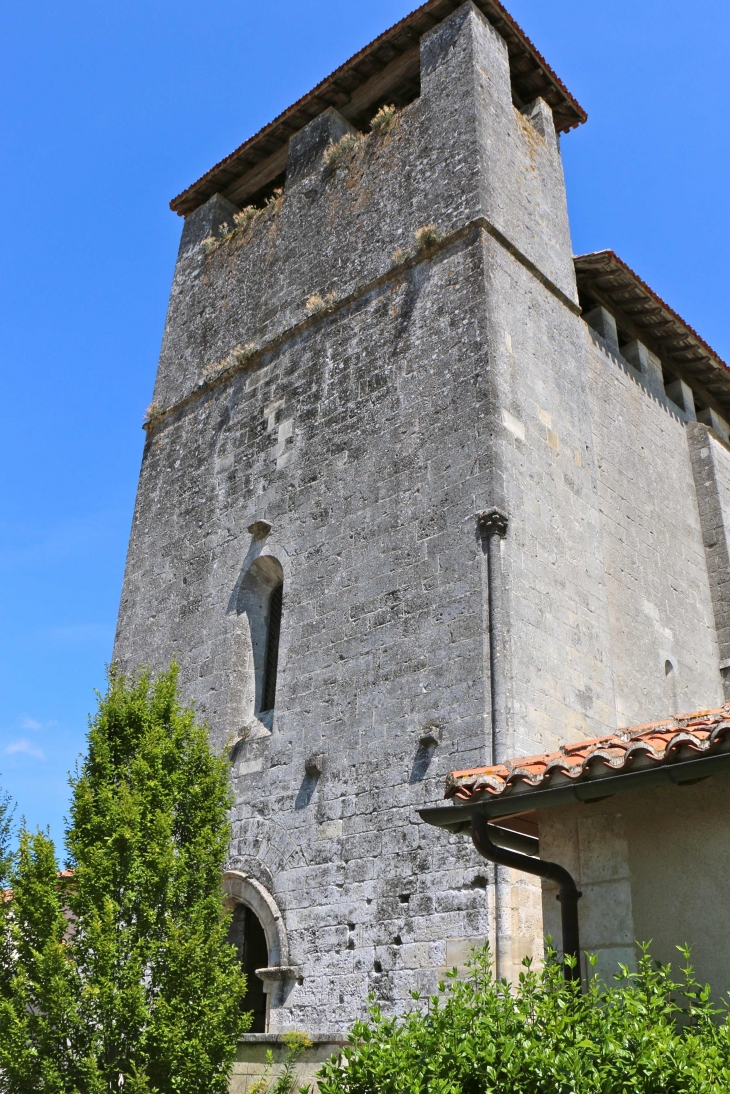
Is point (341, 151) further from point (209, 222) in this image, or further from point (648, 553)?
point (648, 553)

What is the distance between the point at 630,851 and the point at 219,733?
5580 mm

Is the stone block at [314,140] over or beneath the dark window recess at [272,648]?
over

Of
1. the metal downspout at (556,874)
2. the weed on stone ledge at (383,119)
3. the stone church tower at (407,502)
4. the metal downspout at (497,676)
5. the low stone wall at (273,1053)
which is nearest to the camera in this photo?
the metal downspout at (556,874)

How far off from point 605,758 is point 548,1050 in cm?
165

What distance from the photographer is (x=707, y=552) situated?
12.9m

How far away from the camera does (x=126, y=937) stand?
21.4 ft

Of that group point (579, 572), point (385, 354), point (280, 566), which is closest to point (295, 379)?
point (385, 354)

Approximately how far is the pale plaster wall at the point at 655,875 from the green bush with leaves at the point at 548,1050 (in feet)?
1.74

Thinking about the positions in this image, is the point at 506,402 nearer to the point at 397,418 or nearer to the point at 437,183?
the point at 397,418

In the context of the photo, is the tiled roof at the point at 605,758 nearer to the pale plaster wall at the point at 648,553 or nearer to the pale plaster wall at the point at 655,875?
the pale plaster wall at the point at 655,875

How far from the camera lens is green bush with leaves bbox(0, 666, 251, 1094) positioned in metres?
6.24

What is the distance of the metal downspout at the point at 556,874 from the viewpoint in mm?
5199

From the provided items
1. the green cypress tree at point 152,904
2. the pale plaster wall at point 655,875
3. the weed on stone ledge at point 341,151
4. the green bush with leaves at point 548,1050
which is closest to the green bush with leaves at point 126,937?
the green cypress tree at point 152,904

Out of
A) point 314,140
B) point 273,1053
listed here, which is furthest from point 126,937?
point 314,140
